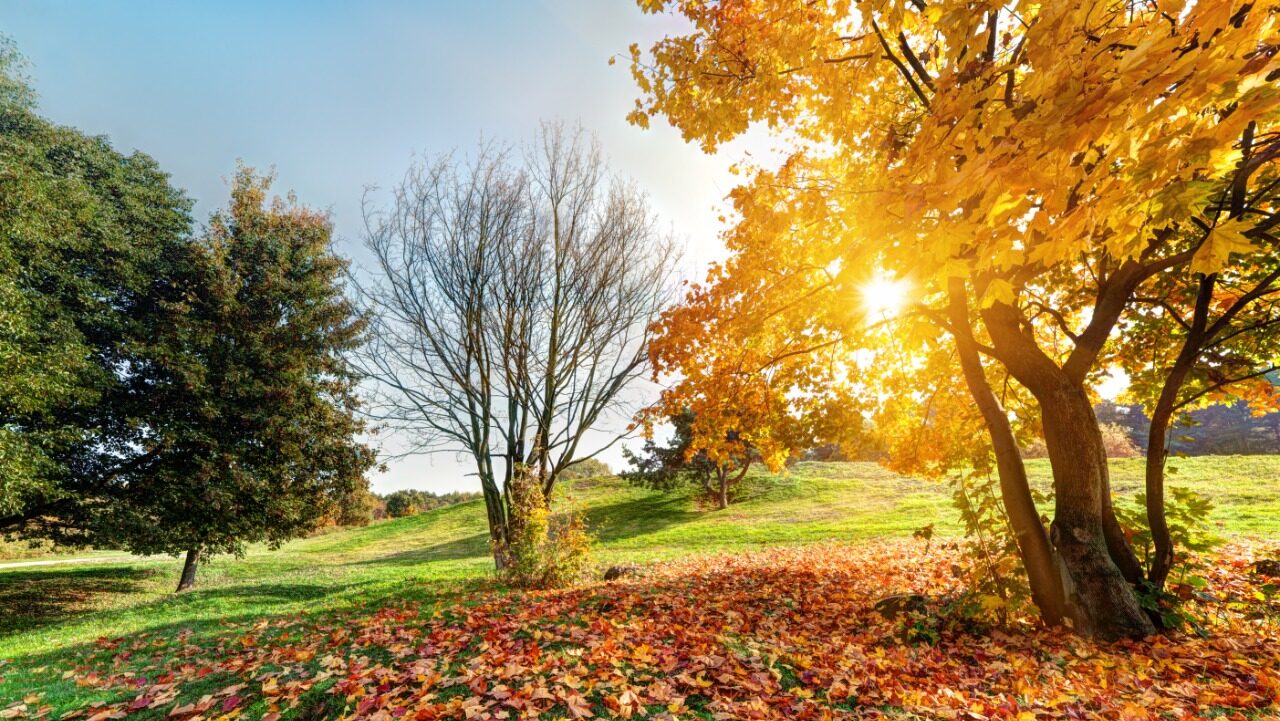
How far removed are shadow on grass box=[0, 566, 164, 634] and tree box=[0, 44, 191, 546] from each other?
5.37ft

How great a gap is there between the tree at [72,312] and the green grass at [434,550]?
2432 millimetres

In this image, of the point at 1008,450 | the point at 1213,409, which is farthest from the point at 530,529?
the point at 1213,409

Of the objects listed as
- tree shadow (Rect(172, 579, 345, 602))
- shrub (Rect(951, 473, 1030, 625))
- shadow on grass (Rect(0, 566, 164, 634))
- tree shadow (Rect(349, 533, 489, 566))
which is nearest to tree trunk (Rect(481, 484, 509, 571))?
tree shadow (Rect(172, 579, 345, 602))

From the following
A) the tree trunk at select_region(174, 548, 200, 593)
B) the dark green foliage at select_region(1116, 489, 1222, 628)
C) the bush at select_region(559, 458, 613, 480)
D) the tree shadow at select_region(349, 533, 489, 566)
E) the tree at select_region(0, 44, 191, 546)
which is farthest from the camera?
the bush at select_region(559, 458, 613, 480)

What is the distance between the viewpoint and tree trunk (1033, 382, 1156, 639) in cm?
477

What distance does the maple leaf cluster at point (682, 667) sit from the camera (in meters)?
3.47

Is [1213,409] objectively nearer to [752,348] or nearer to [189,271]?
[752,348]

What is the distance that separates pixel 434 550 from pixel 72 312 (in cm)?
1705

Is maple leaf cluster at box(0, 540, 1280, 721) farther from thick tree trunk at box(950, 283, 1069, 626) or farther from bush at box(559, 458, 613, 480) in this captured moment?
bush at box(559, 458, 613, 480)

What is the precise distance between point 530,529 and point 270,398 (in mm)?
9721

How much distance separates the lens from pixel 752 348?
7.80 m

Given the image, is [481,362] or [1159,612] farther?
[481,362]

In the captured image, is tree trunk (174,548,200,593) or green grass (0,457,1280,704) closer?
green grass (0,457,1280,704)

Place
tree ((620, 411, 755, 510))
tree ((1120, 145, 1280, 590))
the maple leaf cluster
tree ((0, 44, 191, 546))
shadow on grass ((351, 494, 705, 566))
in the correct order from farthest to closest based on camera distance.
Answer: tree ((620, 411, 755, 510)) → shadow on grass ((351, 494, 705, 566)) → tree ((0, 44, 191, 546)) → tree ((1120, 145, 1280, 590)) → the maple leaf cluster
